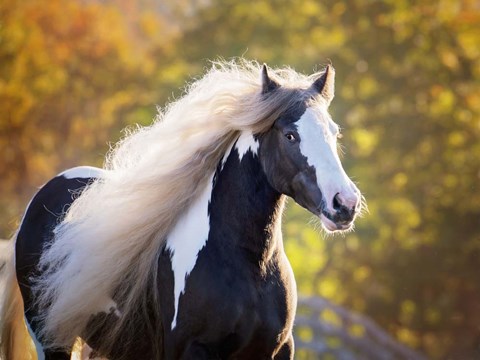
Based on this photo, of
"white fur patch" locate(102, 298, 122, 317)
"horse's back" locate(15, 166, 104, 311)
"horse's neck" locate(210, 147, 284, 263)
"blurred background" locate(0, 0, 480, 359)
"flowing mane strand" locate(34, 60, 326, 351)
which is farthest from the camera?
"blurred background" locate(0, 0, 480, 359)

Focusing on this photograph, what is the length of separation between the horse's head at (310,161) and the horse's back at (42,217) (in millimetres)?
1851

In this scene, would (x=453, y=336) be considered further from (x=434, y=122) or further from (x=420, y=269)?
(x=434, y=122)

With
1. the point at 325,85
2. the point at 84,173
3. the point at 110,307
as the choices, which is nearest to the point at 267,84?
the point at 325,85

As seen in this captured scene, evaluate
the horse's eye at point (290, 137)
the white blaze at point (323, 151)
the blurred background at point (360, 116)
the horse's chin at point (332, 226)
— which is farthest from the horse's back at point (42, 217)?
the blurred background at point (360, 116)

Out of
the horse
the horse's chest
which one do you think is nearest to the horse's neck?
the horse

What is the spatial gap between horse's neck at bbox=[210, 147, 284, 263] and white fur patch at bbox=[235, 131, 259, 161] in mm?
22

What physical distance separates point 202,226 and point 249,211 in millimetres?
326

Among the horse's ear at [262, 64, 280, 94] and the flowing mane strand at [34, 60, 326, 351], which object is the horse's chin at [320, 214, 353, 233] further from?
the horse's ear at [262, 64, 280, 94]

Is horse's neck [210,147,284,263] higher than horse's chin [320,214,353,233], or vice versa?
horse's neck [210,147,284,263]

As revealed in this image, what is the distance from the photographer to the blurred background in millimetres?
20625

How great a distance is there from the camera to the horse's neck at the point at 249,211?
546 centimetres

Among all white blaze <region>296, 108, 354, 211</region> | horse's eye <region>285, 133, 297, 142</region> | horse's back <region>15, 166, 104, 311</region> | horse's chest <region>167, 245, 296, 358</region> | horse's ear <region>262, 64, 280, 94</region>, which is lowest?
horse's chest <region>167, 245, 296, 358</region>

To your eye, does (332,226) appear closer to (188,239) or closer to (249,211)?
(249,211)

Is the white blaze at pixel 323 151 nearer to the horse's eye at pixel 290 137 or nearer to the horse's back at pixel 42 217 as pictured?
the horse's eye at pixel 290 137
